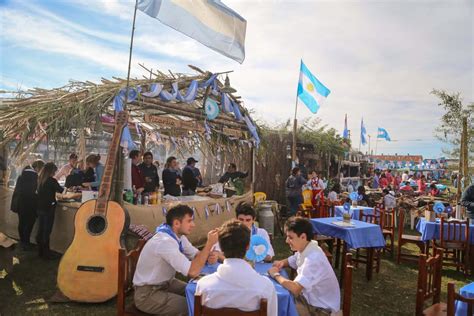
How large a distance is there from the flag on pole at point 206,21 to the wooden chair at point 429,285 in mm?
4054

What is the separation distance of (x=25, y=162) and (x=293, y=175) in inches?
231

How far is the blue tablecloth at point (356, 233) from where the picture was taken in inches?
205

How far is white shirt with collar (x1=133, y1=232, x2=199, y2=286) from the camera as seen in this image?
272 cm

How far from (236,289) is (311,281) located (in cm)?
75

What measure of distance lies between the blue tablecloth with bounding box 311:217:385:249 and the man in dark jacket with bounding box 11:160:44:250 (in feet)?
15.2

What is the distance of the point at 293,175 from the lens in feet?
30.3

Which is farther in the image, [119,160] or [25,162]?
[25,162]

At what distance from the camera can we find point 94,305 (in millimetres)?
4090

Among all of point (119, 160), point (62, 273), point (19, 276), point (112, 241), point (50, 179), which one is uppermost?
point (119, 160)

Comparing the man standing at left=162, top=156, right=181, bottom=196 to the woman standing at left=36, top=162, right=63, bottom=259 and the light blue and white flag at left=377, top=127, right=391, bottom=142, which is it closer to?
the woman standing at left=36, top=162, right=63, bottom=259

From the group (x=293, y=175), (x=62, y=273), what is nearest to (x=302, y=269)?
(x=62, y=273)

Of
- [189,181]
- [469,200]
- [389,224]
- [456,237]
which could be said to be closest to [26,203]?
Answer: [189,181]

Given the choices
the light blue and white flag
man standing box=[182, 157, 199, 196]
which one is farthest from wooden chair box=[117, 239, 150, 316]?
the light blue and white flag

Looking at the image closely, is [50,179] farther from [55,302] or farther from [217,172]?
[217,172]
